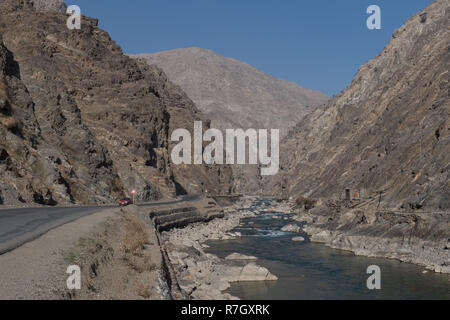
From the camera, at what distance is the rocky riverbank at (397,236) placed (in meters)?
31.3

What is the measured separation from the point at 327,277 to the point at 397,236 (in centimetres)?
1305

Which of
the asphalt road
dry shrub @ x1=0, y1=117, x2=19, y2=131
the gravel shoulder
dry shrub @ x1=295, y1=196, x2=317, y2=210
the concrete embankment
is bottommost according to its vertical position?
dry shrub @ x1=295, y1=196, x2=317, y2=210

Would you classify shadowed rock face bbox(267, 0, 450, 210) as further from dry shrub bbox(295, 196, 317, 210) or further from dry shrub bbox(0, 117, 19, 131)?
dry shrub bbox(0, 117, 19, 131)

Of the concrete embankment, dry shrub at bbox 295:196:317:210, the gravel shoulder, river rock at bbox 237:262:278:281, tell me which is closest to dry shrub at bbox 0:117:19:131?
the concrete embankment

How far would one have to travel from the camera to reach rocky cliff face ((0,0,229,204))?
3722 cm

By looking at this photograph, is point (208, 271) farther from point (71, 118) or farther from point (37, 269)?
point (71, 118)

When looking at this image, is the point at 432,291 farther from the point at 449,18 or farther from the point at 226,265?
the point at 449,18

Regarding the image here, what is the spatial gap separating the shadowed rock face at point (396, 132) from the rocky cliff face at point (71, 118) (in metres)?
30.4

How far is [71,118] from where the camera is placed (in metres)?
51.2

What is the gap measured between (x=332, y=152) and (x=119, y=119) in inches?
2230

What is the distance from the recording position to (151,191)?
59.4 metres

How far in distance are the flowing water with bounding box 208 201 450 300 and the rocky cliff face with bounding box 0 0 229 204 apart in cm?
1583

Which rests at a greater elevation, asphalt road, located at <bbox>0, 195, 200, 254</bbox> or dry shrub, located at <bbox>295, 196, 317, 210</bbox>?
asphalt road, located at <bbox>0, 195, 200, 254</bbox>
